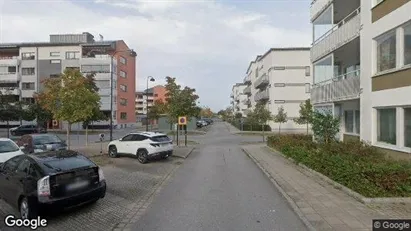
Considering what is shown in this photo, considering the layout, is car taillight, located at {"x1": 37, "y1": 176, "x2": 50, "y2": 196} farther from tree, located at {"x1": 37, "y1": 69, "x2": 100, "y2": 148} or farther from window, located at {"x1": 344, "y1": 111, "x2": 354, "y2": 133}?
window, located at {"x1": 344, "y1": 111, "x2": 354, "y2": 133}

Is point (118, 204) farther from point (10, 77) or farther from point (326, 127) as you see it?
point (10, 77)

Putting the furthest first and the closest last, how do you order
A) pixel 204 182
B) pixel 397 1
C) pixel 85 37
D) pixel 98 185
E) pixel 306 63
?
1. pixel 85 37
2. pixel 306 63
3. pixel 397 1
4. pixel 204 182
5. pixel 98 185

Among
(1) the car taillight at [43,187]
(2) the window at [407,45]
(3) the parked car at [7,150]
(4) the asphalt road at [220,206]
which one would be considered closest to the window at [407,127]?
(2) the window at [407,45]

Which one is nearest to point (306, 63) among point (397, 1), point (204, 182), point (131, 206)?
point (397, 1)

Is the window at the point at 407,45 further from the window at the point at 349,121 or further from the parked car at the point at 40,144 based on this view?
the parked car at the point at 40,144

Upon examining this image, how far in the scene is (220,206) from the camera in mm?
7711

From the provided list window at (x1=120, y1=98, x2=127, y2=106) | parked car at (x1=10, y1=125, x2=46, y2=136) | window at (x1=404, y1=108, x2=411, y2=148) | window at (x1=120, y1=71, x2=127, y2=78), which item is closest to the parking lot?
window at (x1=404, y1=108, x2=411, y2=148)

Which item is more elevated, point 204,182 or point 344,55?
point 344,55

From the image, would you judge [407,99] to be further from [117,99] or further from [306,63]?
[117,99]

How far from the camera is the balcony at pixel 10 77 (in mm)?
57438

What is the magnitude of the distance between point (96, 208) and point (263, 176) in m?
6.60

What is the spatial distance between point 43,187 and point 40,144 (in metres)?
11.8

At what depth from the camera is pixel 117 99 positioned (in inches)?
2329

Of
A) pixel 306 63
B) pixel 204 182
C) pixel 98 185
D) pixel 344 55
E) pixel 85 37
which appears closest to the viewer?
pixel 98 185
